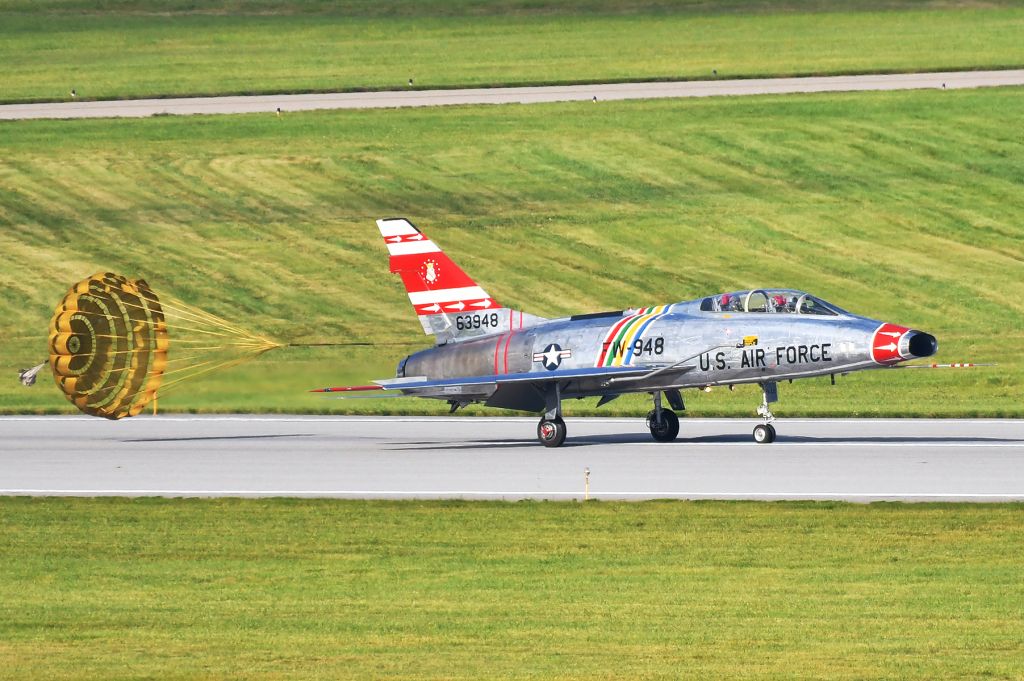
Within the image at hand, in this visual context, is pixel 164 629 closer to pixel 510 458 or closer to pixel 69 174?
pixel 510 458

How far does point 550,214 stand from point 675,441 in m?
26.1

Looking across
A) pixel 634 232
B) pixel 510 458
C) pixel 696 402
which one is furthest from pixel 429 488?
pixel 634 232

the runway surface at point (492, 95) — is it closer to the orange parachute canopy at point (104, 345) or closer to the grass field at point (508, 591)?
the orange parachute canopy at point (104, 345)

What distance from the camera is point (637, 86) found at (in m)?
69.7

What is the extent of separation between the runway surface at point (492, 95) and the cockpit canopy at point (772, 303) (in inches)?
1475

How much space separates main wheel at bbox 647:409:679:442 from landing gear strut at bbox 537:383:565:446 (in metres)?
1.84

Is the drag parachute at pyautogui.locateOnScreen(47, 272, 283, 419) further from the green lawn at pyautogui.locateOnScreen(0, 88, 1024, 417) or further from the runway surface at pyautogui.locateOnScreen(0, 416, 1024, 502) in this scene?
the green lawn at pyautogui.locateOnScreen(0, 88, 1024, 417)

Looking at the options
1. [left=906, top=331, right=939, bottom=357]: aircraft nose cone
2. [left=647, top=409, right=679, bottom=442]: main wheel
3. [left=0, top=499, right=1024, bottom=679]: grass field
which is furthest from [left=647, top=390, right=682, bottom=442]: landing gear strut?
[left=0, top=499, right=1024, bottom=679]: grass field

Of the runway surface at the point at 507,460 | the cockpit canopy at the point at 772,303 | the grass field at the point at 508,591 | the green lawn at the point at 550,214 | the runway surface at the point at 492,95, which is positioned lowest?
the grass field at the point at 508,591

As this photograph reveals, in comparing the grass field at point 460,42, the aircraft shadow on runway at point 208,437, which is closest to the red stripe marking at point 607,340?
the aircraft shadow on runway at point 208,437

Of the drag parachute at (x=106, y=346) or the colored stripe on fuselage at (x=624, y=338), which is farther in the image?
the colored stripe on fuselage at (x=624, y=338)

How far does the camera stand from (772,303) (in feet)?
99.8

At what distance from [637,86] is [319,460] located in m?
42.6

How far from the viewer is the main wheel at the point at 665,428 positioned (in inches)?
1273
